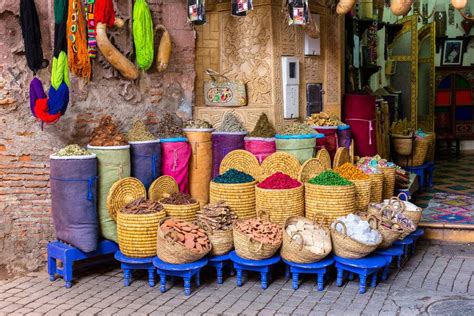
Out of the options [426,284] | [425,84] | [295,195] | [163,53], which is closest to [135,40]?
[163,53]

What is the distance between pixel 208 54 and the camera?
7383 mm

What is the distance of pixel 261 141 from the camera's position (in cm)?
664

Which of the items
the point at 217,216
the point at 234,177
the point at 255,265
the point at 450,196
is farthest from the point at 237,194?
the point at 450,196

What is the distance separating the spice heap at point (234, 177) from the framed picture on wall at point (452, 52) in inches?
343

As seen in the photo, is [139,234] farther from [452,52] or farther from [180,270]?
[452,52]

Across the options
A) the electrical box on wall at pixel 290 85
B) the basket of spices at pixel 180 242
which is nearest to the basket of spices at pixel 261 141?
the electrical box on wall at pixel 290 85

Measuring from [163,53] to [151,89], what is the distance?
0.43 metres

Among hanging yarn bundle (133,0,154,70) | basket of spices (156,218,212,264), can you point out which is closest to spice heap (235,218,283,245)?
basket of spices (156,218,212,264)

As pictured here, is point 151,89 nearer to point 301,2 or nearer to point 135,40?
point 135,40

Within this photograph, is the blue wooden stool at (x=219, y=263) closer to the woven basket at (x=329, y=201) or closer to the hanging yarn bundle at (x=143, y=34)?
the woven basket at (x=329, y=201)

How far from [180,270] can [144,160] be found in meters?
1.40

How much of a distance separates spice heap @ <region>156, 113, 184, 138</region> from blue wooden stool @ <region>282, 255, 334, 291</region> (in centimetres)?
211

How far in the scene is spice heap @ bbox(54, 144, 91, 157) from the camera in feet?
18.2

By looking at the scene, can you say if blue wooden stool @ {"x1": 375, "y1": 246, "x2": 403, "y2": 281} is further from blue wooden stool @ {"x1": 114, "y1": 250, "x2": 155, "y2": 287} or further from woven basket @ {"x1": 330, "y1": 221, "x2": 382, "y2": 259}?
blue wooden stool @ {"x1": 114, "y1": 250, "x2": 155, "y2": 287}
